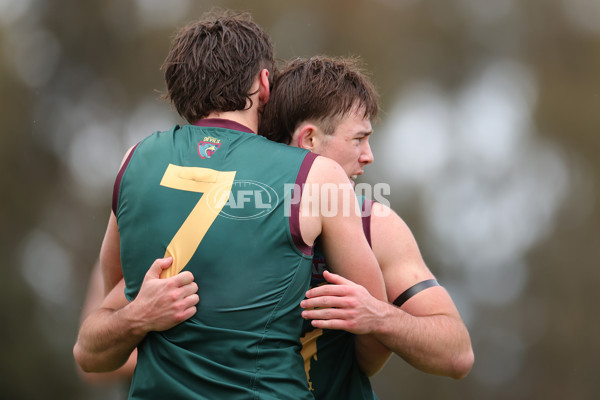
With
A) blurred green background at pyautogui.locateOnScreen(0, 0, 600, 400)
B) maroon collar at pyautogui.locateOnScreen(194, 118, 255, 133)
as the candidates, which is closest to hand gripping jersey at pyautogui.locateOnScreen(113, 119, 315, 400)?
maroon collar at pyautogui.locateOnScreen(194, 118, 255, 133)

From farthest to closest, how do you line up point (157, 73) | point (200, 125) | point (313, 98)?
point (157, 73), point (313, 98), point (200, 125)

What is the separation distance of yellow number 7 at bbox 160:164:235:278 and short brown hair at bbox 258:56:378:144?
34.0 inches

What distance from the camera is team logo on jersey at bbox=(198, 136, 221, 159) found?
8.14 ft

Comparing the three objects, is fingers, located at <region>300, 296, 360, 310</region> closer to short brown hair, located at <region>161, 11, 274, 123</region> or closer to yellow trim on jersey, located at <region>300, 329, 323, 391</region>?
yellow trim on jersey, located at <region>300, 329, 323, 391</region>

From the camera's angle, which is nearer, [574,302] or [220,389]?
[220,389]

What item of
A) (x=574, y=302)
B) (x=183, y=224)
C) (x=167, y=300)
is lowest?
(x=574, y=302)

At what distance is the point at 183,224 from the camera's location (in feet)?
7.79

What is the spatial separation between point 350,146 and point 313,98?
0.28m

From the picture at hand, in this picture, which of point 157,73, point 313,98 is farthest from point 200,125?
point 157,73

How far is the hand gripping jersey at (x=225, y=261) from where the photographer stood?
2.28 meters

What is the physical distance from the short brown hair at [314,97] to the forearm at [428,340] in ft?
3.20

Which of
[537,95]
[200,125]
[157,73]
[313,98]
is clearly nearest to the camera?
[200,125]

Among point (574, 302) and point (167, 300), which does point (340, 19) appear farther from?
point (167, 300)

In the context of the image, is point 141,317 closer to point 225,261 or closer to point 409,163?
point 225,261
